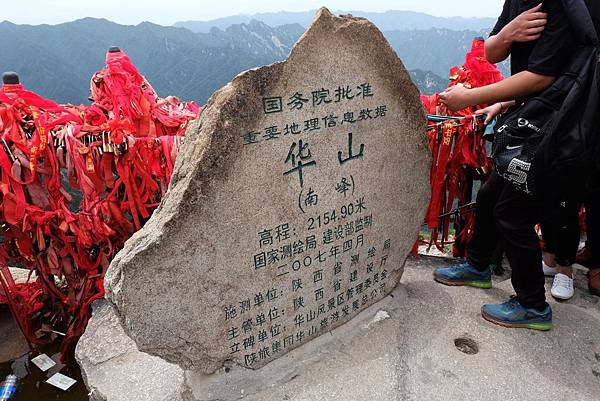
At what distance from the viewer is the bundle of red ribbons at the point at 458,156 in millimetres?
2971

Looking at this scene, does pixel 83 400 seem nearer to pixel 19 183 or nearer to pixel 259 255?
pixel 19 183

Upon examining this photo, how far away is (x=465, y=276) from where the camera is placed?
9.59 feet

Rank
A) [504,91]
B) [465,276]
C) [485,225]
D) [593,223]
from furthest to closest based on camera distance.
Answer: [465,276], [593,223], [485,225], [504,91]

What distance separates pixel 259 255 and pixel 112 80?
2223 mm

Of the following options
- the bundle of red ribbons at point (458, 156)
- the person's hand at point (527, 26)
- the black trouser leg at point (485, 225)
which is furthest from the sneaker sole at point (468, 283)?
the person's hand at point (527, 26)

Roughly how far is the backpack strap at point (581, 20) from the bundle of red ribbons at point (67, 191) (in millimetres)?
2283

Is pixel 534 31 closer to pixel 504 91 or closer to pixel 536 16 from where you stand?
pixel 536 16

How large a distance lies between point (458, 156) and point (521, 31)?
126 cm

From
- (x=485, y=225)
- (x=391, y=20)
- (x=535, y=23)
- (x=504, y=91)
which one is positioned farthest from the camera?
(x=391, y=20)

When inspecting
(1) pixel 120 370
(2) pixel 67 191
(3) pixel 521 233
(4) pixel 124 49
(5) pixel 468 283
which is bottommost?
(1) pixel 120 370

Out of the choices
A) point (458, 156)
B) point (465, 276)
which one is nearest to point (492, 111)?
point (458, 156)

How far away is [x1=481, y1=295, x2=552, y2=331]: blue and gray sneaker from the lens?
2455 mm

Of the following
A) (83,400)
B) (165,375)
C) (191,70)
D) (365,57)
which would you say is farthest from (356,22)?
(191,70)

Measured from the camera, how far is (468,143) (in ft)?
9.80
